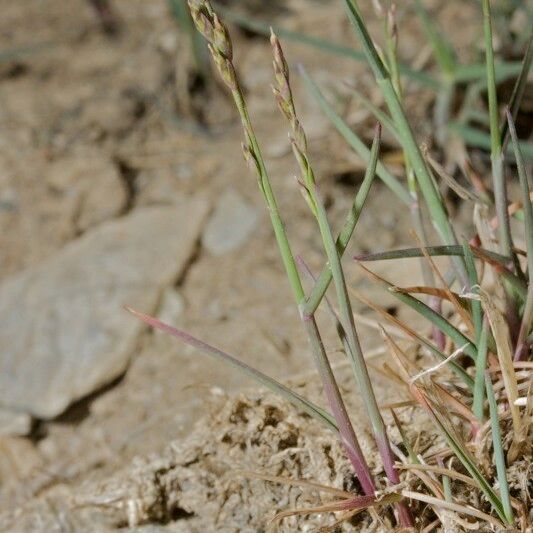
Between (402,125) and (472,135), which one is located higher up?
(402,125)

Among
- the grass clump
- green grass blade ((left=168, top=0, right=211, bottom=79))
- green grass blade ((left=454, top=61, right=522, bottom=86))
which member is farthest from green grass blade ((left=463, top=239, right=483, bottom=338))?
green grass blade ((left=168, top=0, right=211, bottom=79))

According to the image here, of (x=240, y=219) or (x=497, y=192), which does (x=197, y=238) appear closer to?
(x=240, y=219)

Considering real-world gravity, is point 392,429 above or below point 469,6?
below

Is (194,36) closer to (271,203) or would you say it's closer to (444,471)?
(271,203)

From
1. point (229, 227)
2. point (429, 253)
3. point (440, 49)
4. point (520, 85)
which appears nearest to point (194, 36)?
point (229, 227)

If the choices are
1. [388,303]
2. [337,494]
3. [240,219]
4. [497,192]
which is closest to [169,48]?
[240,219]
